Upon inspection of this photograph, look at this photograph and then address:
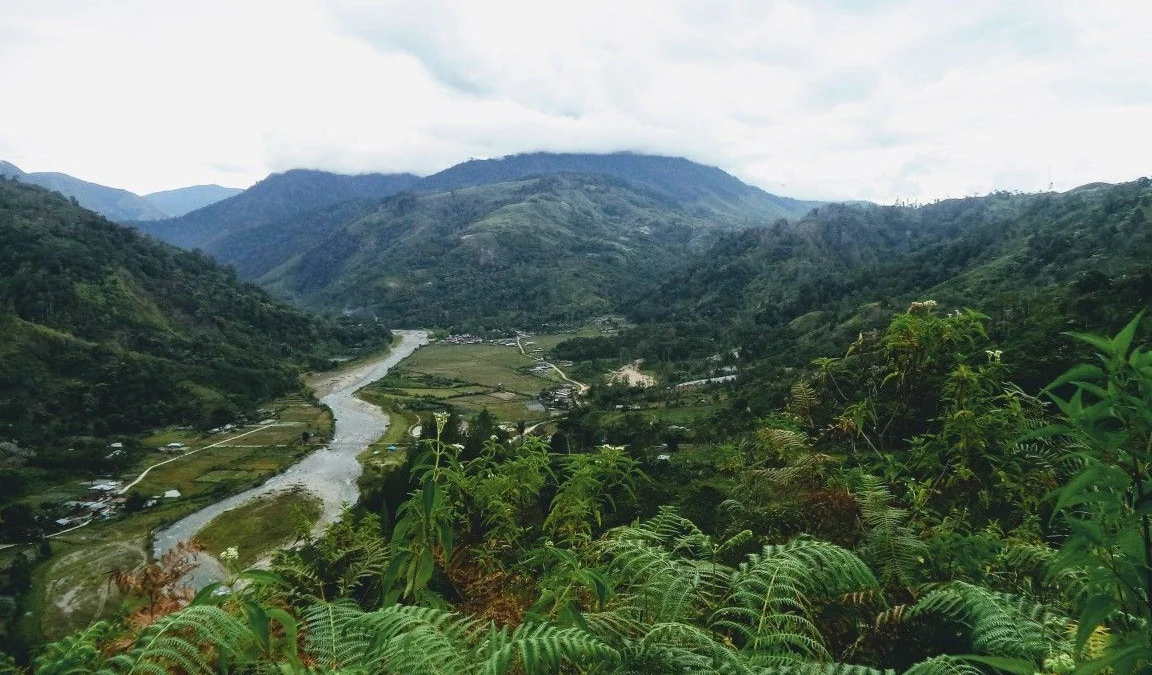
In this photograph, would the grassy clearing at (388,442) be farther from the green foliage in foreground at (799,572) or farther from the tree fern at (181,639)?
the tree fern at (181,639)

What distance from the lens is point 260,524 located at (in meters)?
53.4

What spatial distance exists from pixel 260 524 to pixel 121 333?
83.6 metres

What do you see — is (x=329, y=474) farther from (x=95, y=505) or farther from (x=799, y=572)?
(x=799, y=572)

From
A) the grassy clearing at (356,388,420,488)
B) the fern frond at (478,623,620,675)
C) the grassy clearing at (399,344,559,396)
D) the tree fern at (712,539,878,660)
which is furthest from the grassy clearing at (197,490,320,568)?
the grassy clearing at (399,344,559,396)

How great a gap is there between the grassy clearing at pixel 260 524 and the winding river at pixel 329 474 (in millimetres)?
1194

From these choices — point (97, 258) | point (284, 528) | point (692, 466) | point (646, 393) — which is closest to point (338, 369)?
point (97, 258)

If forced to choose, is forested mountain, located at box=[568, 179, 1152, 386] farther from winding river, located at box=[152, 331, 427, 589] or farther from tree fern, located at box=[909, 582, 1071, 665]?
winding river, located at box=[152, 331, 427, 589]

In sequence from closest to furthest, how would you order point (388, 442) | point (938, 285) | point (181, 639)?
point (181, 639) → point (388, 442) → point (938, 285)

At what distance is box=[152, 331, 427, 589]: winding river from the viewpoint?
51031 millimetres

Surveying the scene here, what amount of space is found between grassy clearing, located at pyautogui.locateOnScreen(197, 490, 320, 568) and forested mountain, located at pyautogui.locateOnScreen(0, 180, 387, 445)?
41831 millimetres

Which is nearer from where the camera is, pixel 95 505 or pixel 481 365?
pixel 95 505

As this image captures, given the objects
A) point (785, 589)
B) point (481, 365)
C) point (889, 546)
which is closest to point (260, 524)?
point (889, 546)

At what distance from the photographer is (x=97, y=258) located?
418ft

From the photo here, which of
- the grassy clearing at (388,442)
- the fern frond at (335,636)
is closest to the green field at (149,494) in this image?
the grassy clearing at (388,442)
